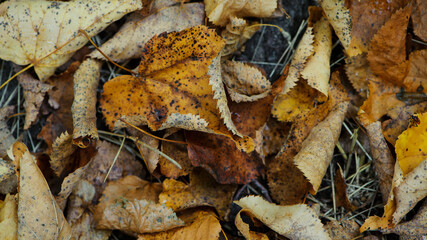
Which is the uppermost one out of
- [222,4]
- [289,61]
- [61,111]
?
[222,4]

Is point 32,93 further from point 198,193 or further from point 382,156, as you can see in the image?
point 382,156

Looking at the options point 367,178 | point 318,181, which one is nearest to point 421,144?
point 367,178

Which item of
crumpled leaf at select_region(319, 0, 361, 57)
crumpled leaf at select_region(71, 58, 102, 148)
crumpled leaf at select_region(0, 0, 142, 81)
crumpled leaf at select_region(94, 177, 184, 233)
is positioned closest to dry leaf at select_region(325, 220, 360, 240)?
crumpled leaf at select_region(94, 177, 184, 233)

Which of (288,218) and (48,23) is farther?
(48,23)

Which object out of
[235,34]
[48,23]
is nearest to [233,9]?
[235,34]

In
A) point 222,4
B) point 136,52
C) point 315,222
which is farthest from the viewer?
point 136,52

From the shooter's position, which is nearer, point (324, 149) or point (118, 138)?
point (324, 149)

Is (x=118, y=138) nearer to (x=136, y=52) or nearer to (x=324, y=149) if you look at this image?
(x=136, y=52)
